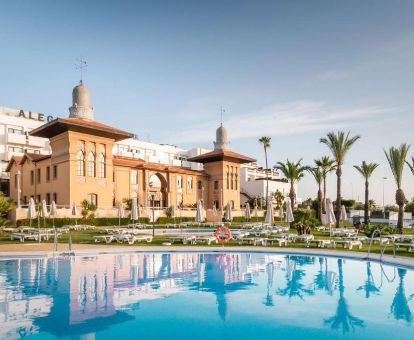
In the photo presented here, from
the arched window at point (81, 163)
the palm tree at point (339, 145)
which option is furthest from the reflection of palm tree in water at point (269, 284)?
the arched window at point (81, 163)

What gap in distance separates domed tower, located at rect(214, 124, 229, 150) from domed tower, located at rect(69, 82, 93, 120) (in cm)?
2183

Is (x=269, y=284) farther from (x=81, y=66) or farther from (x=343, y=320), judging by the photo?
(x=81, y=66)

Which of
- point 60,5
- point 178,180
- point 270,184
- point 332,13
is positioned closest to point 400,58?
point 332,13

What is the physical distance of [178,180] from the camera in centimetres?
5212

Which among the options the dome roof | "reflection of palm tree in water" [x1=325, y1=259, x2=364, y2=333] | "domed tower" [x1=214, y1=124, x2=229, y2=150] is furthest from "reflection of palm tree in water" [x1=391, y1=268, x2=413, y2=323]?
"domed tower" [x1=214, y1=124, x2=229, y2=150]

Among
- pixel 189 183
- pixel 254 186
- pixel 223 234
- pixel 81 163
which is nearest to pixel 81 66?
pixel 81 163

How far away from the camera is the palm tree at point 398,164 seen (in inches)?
1341

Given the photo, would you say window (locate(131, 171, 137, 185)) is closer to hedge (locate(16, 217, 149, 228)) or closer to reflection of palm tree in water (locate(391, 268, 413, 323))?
hedge (locate(16, 217, 149, 228))

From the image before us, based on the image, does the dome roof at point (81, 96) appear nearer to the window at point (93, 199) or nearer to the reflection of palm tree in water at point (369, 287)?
the window at point (93, 199)

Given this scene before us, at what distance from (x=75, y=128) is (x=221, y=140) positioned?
85.5 feet

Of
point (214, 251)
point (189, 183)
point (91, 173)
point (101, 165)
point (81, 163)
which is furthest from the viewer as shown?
point (189, 183)

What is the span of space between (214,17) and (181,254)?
1195 centimetres

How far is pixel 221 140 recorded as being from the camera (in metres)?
59.1

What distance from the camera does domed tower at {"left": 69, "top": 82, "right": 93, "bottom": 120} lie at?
4238 cm
